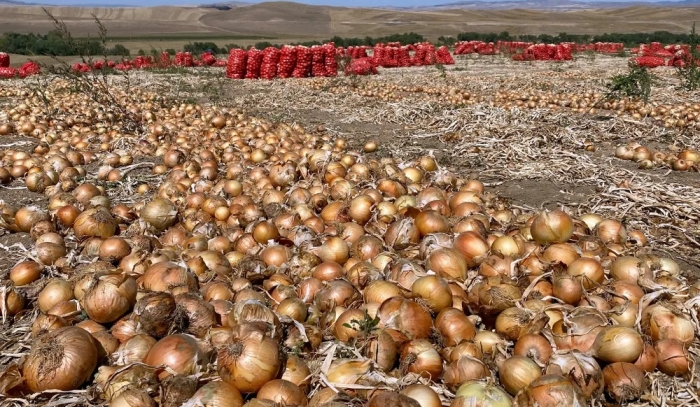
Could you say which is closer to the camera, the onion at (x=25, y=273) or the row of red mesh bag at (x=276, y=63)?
the onion at (x=25, y=273)

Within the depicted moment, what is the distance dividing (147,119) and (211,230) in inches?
237

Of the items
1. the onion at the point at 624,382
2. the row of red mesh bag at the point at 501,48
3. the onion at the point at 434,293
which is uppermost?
the row of red mesh bag at the point at 501,48

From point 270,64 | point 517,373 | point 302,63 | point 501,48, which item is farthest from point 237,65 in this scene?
point 517,373

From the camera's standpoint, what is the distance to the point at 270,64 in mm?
20172

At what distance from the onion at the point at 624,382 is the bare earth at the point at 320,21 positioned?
79408 mm

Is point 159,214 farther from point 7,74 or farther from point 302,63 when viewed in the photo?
point 7,74

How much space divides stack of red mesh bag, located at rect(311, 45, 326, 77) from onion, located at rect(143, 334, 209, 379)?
63.7 feet

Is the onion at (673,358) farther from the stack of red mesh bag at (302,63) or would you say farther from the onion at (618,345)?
the stack of red mesh bag at (302,63)

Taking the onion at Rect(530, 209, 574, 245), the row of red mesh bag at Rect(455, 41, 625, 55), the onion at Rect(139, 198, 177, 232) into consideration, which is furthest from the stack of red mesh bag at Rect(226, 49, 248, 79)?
the onion at Rect(530, 209, 574, 245)

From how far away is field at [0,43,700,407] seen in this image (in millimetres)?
2244

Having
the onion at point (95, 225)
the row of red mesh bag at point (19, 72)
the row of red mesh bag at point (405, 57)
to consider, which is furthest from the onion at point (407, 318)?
the row of red mesh bag at point (405, 57)

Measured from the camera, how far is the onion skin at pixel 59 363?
7.23 feet

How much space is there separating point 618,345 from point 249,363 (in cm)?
173

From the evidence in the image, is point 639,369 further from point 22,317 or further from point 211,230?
point 22,317
